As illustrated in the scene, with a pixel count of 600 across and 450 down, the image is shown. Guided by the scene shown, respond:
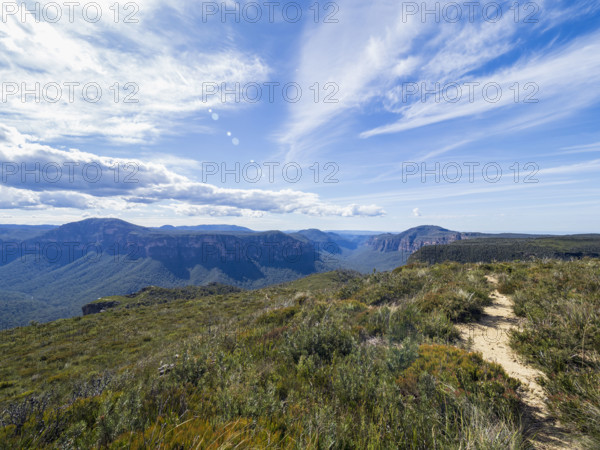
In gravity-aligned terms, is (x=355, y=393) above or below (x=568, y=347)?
below

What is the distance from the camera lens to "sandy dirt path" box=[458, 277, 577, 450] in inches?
131

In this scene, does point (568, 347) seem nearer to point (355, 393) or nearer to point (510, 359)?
point (510, 359)

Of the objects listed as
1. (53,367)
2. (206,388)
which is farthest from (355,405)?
(53,367)

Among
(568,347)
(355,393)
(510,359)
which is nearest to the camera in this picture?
(355,393)

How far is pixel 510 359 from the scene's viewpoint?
5.46 m

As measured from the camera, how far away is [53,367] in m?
16.1

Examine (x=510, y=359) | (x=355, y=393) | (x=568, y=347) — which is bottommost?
(x=510, y=359)

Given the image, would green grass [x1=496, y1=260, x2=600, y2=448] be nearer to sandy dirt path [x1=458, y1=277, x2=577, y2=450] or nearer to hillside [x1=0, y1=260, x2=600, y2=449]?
hillside [x1=0, y1=260, x2=600, y2=449]

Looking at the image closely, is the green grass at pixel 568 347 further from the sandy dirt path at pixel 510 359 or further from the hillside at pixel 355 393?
the sandy dirt path at pixel 510 359

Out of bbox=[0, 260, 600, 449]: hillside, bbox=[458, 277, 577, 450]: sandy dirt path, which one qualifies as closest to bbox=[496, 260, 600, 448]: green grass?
bbox=[0, 260, 600, 449]: hillside

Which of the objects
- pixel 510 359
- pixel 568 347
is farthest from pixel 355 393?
pixel 568 347

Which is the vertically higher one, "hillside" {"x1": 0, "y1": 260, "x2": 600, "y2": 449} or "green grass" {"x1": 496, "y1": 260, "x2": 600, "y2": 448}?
"green grass" {"x1": 496, "y1": 260, "x2": 600, "y2": 448}

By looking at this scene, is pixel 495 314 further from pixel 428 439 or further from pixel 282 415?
pixel 282 415

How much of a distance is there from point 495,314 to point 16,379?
87.7 feet
